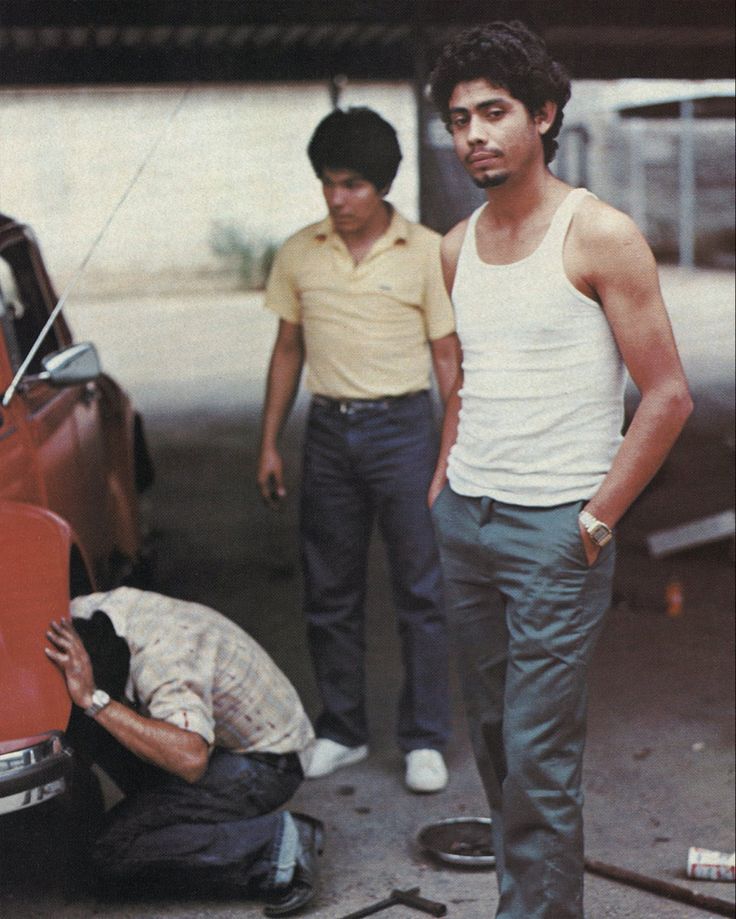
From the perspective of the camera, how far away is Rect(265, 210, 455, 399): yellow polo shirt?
172 inches

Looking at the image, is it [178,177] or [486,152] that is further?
[178,177]

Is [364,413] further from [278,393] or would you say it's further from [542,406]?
[542,406]

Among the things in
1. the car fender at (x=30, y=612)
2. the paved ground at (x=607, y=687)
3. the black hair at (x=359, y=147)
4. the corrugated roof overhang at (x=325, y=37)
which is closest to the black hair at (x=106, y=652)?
the car fender at (x=30, y=612)

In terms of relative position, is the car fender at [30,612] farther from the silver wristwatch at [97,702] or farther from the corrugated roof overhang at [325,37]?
the corrugated roof overhang at [325,37]

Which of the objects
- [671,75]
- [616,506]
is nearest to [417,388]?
[616,506]

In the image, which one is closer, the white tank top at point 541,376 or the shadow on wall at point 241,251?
the white tank top at point 541,376

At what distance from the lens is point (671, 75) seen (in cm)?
659

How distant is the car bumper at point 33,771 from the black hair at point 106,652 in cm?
30

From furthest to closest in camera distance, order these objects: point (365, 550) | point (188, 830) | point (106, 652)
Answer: point (365, 550) < point (188, 830) < point (106, 652)

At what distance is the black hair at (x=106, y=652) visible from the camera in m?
3.42

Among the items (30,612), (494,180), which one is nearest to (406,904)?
(30,612)

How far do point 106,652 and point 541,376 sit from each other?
1.27 metres

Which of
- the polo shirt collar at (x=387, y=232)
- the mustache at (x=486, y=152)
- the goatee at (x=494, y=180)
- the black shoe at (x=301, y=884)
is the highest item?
the mustache at (x=486, y=152)

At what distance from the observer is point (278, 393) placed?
4.68m
